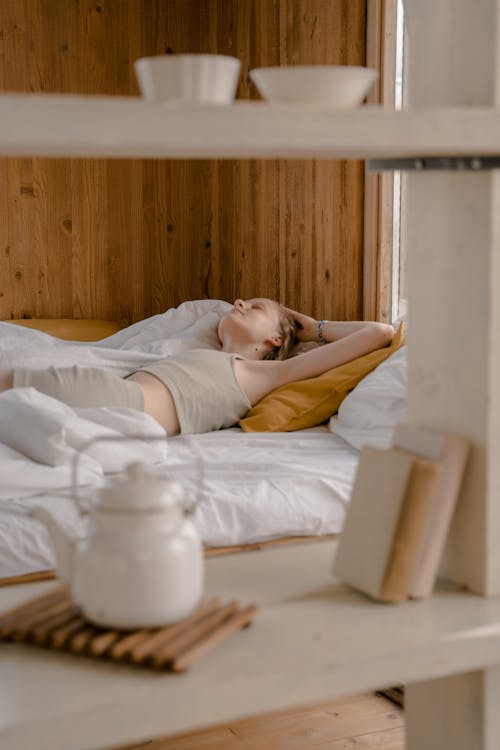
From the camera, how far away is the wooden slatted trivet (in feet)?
3.30

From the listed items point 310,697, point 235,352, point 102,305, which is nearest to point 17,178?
point 102,305

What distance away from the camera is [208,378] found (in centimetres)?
280

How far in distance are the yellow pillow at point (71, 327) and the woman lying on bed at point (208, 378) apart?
1418mm

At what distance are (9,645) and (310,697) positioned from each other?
32cm

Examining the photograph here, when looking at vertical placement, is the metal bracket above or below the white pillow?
above

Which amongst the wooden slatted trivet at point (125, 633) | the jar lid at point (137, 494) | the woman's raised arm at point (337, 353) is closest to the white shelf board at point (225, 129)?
the jar lid at point (137, 494)

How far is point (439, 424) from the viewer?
1.28 metres

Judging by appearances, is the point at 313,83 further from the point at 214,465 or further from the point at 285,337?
the point at 285,337

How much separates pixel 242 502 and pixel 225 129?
119 centimetres

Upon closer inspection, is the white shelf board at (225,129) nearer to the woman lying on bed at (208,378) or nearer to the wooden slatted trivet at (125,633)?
the wooden slatted trivet at (125,633)

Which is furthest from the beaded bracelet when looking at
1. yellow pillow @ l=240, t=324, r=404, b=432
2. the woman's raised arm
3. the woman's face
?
yellow pillow @ l=240, t=324, r=404, b=432

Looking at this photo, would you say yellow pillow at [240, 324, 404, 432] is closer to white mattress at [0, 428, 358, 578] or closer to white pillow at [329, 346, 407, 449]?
white pillow at [329, 346, 407, 449]

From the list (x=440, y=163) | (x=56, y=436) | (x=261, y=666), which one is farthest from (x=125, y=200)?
(x=261, y=666)

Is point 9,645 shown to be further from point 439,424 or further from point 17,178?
point 17,178
